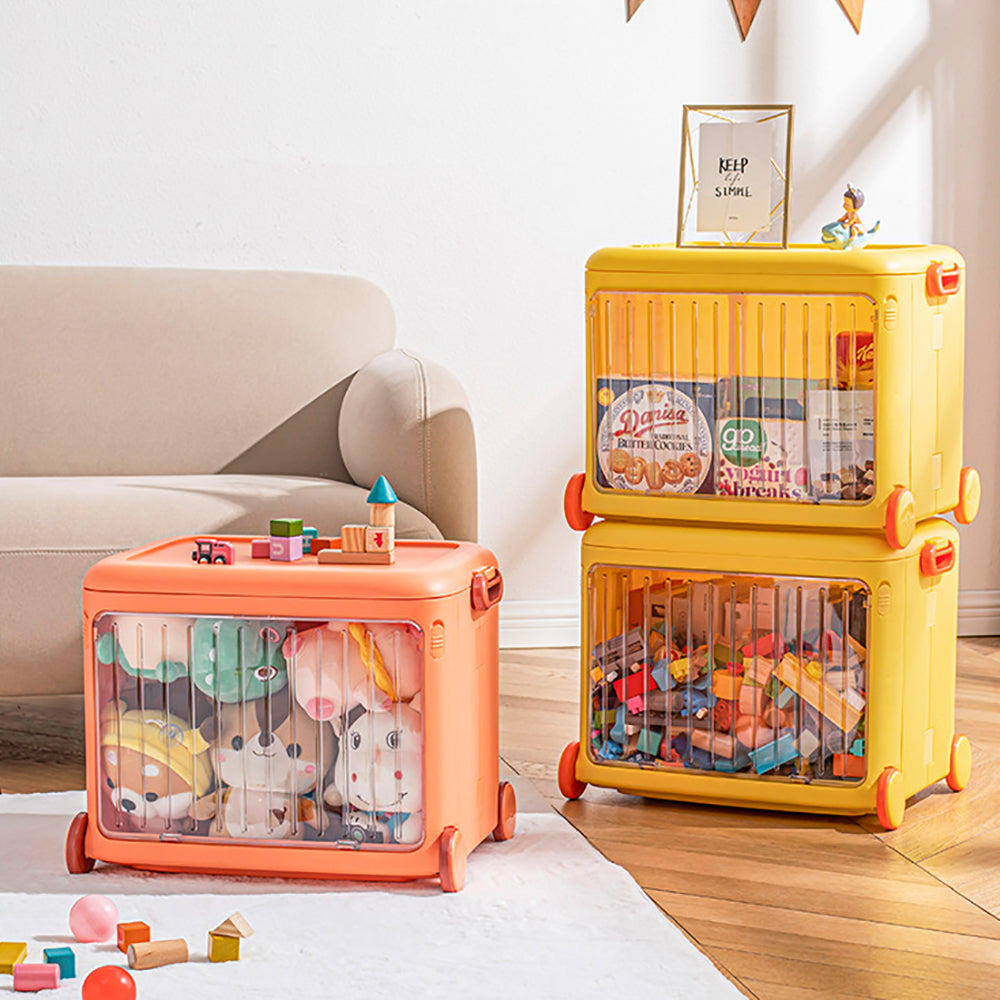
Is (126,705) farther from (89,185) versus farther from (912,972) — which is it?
(89,185)

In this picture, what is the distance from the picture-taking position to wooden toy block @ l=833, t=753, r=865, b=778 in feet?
6.55

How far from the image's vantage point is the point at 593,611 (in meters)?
2.11

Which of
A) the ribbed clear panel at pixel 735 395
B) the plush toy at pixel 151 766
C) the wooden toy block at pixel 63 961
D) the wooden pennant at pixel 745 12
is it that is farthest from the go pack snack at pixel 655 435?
the wooden pennant at pixel 745 12

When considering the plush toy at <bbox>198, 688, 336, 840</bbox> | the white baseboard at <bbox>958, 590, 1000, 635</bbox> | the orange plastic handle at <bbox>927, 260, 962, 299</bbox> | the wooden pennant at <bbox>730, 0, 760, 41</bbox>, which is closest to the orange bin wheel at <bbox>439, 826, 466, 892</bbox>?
the plush toy at <bbox>198, 688, 336, 840</bbox>

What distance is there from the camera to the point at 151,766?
5.80 ft

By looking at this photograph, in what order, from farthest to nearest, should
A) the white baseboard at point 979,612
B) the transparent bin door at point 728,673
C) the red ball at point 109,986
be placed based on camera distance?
the white baseboard at point 979,612
the transparent bin door at point 728,673
the red ball at point 109,986

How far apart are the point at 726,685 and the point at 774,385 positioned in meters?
0.42

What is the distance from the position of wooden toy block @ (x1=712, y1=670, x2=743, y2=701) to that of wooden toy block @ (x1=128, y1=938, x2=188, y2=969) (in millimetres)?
844

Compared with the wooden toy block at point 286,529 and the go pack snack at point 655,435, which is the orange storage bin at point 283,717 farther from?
the go pack snack at point 655,435

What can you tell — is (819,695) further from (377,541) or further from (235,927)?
(235,927)

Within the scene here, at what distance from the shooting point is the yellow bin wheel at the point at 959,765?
2.14 metres

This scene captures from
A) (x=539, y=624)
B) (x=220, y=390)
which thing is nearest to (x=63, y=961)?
(x=220, y=390)

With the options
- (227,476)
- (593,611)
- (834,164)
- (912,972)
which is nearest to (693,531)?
(593,611)

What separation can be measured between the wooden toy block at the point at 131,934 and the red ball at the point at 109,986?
0.13 meters
